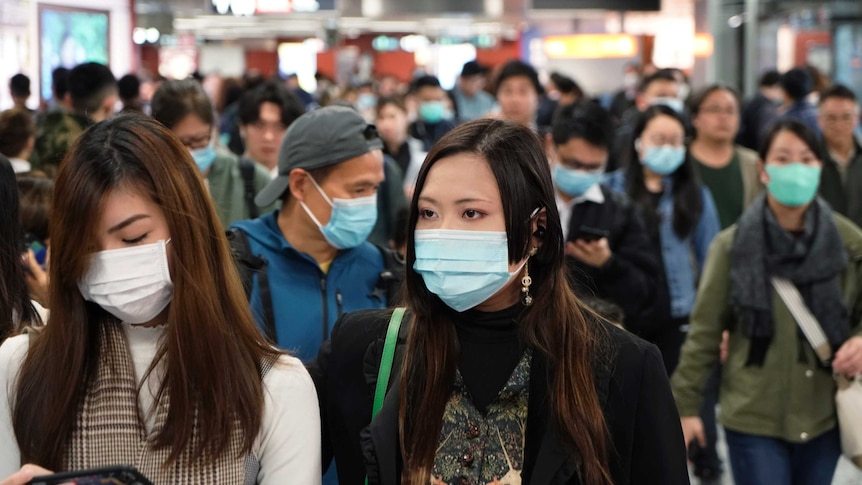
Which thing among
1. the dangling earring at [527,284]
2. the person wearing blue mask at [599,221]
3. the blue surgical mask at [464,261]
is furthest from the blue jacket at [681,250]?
the blue surgical mask at [464,261]

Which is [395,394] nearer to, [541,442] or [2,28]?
[541,442]

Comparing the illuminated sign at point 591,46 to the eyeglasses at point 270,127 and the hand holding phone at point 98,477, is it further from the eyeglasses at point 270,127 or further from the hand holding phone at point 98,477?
the hand holding phone at point 98,477

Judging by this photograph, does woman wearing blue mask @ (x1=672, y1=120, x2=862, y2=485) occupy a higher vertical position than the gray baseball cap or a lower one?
lower

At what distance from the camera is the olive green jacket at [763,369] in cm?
426

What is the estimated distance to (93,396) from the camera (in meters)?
2.29

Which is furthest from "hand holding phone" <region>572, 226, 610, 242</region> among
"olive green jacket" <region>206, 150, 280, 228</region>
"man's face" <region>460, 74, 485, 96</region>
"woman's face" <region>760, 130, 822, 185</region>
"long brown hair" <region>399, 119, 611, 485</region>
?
"man's face" <region>460, 74, 485, 96</region>

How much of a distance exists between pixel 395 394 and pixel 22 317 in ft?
3.50

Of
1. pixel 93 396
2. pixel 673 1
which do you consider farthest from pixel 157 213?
pixel 673 1

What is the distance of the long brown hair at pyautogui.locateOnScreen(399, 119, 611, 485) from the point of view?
2.30m

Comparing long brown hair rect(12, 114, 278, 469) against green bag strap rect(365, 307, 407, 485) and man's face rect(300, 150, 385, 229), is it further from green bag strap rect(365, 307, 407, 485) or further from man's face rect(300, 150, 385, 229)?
man's face rect(300, 150, 385, 229)

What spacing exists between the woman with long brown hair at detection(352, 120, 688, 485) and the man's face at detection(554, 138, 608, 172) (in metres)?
2.72

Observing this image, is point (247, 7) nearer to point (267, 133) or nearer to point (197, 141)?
point (267, 133)

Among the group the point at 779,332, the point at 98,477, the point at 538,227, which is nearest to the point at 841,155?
the point at 779,332

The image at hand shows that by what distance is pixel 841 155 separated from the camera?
751 centimetres
